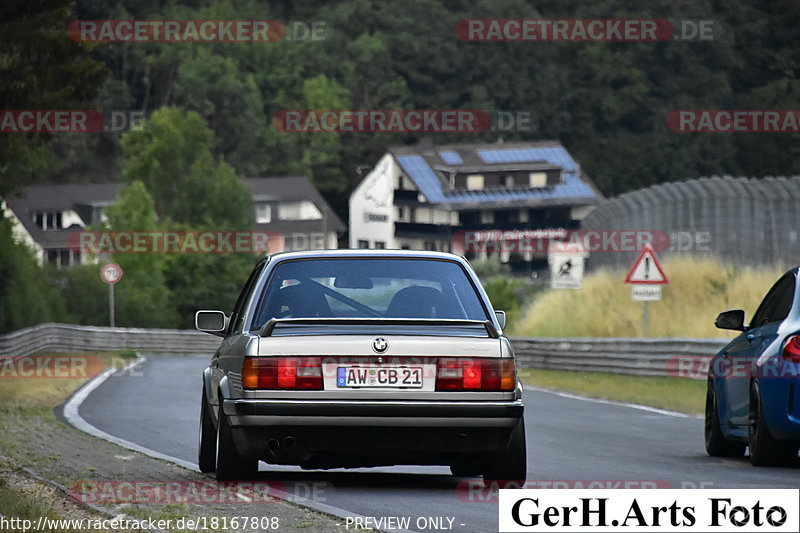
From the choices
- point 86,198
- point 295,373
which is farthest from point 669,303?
point 86,198

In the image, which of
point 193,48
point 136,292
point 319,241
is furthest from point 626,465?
point 193,48

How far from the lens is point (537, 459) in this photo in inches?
547

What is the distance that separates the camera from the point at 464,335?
10172 millimetres

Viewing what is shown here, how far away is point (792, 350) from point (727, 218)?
2364cm

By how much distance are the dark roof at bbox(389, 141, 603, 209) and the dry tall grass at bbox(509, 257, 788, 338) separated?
83.9 meters

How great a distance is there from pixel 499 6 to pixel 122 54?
31408 millimetres

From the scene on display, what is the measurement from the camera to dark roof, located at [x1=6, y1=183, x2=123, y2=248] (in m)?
126

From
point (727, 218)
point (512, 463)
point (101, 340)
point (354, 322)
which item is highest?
point (727, 218)

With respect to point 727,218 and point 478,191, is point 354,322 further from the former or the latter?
point 478,191

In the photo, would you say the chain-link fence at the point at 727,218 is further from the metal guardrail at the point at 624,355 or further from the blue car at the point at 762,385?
the blue car at the point at 762,385

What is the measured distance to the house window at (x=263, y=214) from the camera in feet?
441

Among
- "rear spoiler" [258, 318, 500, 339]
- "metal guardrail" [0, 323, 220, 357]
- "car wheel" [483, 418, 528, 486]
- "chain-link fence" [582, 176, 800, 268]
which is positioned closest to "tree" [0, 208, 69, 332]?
"metal guardrail" [0, 323, 220, 357]

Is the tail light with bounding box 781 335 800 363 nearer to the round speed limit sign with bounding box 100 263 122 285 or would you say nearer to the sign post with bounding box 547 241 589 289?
the sign post with bounding box 547 241 589 289

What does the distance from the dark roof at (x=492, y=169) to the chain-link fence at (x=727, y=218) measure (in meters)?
86.1
